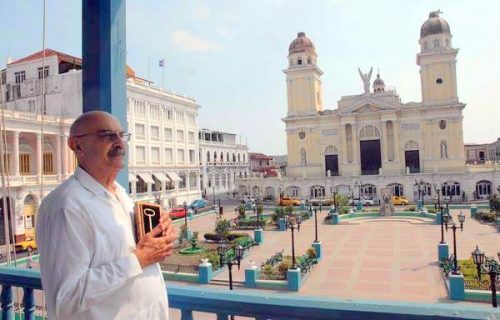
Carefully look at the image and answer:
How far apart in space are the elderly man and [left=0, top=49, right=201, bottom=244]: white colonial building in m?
17.8

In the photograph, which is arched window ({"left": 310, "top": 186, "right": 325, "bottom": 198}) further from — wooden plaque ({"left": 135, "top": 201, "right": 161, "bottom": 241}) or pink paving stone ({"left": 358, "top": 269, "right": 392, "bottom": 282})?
wooden plaque ({"left": 135, "top": 201, "right": 161, "bottom": 241})

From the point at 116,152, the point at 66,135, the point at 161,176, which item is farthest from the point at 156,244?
the point at 161,176

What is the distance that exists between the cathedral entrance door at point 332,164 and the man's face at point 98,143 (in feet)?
163

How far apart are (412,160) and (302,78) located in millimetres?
16623

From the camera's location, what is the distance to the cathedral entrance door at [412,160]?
47656mm

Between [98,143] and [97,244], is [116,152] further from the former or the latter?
[97,244]

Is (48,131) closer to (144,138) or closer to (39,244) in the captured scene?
(144,138)

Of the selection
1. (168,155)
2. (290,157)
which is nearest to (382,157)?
(290,157)

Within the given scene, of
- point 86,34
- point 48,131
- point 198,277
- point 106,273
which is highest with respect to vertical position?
point 48,131

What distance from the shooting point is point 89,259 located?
1.73 m

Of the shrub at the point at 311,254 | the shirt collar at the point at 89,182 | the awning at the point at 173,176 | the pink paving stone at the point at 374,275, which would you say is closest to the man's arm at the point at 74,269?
the shirt collar at the point at 89,182

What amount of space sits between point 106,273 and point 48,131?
94.1ft

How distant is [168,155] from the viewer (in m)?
41.7

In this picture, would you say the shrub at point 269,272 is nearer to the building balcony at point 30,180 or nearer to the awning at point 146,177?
the building balcony at point 30,180
